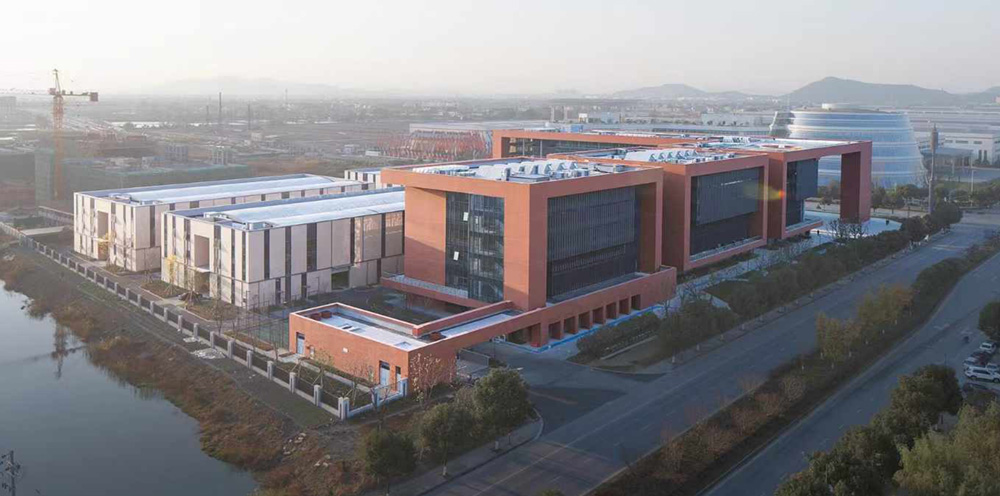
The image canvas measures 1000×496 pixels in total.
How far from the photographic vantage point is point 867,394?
1093 centimetres

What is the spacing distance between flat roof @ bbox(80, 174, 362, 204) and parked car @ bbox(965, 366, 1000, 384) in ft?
48.6

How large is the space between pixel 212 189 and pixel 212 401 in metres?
11.2

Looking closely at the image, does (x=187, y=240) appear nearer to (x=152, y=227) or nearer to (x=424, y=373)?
(x=152, y=227)

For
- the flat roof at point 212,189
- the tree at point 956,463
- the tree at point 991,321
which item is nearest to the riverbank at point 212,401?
the flat roof at point 212,189

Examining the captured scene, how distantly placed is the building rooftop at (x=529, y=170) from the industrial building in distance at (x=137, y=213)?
5.76 m

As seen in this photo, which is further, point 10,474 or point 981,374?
point 981,374

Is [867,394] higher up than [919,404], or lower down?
lower down

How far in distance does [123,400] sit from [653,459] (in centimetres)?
696

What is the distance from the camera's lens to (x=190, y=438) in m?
10.1

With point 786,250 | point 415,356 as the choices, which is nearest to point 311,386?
point 415,356

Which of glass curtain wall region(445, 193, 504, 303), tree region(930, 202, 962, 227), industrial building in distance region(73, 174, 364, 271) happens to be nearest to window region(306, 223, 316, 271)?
→ glass curtain wall region(445, 193, 504, 303)

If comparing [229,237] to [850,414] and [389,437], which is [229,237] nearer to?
[389,437]

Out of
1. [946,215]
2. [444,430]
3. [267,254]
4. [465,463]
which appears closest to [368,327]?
[267,254]

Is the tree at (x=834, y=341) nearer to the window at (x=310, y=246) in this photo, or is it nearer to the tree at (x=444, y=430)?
the tree at (x=444, y=430)
